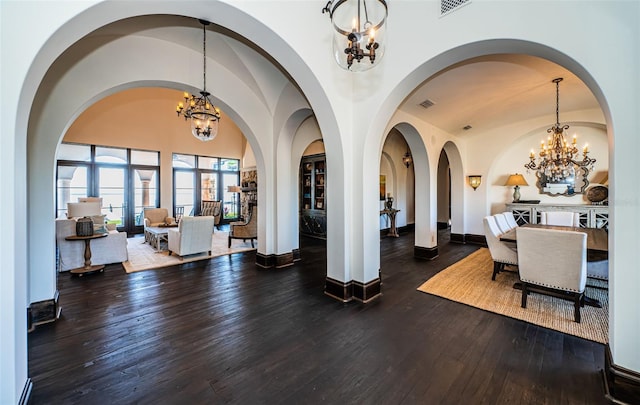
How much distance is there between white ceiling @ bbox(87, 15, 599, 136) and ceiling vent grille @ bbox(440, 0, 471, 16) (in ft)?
3.11

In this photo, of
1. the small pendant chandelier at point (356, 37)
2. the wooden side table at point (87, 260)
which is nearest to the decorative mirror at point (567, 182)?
the small pendant chandelier at point (356, 37)

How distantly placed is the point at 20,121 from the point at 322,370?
8.33 feet

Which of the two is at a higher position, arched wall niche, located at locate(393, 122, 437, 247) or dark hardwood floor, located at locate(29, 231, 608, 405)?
arched wall niche, located at locate(393, 122, 437, 247)

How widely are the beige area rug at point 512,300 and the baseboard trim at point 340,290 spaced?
1.12 meters

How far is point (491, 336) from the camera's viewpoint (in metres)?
2.40

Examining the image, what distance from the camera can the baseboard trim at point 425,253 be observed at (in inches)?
202

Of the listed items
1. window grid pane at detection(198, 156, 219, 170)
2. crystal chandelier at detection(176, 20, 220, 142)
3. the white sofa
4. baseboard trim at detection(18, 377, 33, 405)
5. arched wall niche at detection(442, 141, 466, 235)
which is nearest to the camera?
baseboard trim at detection(18, 377, 33, 405)

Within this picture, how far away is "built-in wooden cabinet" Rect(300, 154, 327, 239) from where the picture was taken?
731 cm

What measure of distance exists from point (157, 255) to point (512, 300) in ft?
21.4

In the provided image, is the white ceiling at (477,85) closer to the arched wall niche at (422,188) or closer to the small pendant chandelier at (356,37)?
the arched wall niche at (422,188)

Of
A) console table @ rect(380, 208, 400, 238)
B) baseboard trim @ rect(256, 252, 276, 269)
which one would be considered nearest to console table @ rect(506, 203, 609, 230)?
console table @ rect(380, 208, 400, 238)

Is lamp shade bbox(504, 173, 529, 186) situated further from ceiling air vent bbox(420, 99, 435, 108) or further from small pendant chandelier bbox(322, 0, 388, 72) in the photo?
small pendant chandelier bbox(322, 0, 388, 72)

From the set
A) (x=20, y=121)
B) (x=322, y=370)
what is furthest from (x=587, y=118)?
(x=20, y=121)

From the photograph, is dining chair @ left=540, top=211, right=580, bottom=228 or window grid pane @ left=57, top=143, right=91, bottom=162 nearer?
dining chair @ left=540, top=211, right=580, bottom=228
